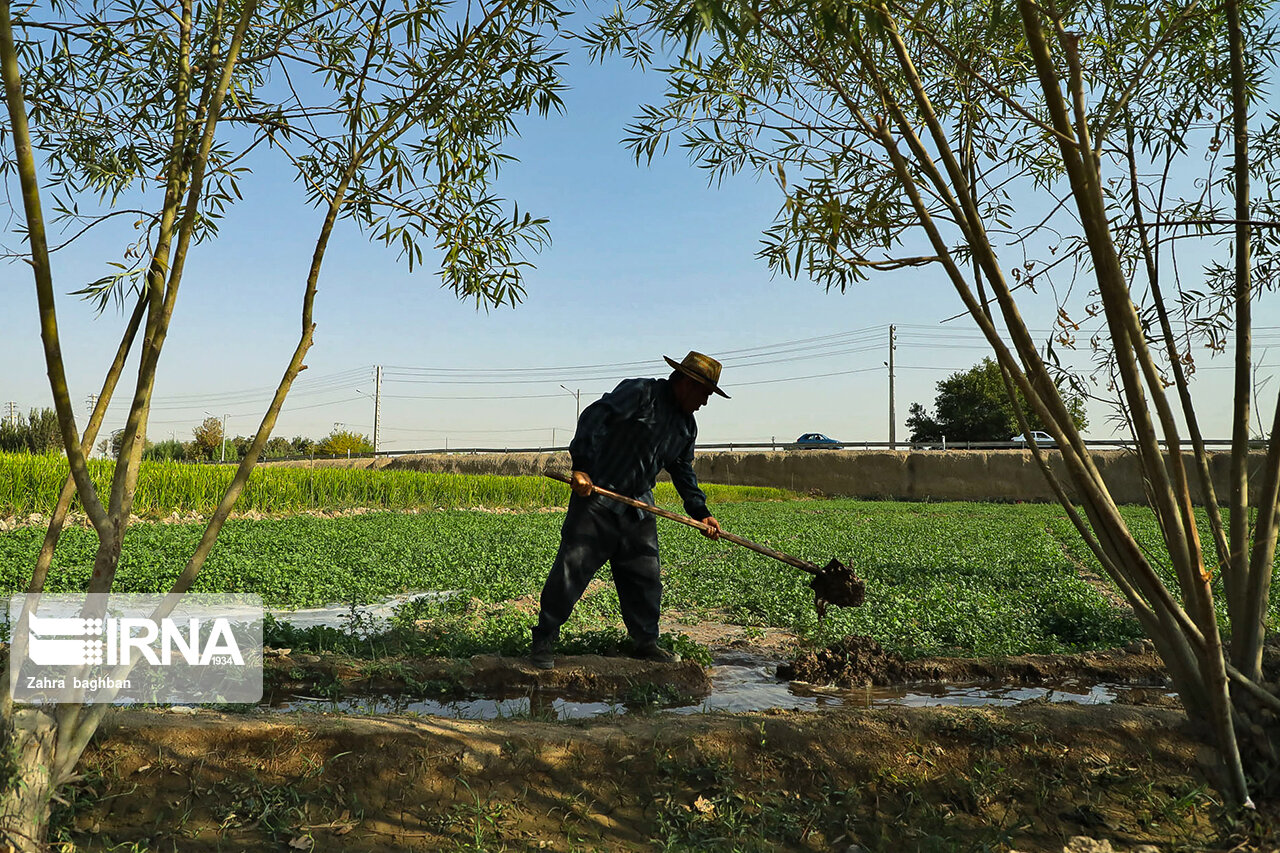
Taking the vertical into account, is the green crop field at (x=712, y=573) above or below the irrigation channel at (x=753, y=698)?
above

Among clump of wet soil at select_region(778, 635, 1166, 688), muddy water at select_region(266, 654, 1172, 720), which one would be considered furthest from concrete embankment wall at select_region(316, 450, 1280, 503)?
muddy water at select_region(266, 654, 1172, 720)

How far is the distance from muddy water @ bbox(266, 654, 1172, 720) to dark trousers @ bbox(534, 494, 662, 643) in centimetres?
55

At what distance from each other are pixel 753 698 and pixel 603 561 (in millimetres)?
1246

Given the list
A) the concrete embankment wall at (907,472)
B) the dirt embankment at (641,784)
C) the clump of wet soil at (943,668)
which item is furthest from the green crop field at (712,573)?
the concrete embankment wall at (907,472)

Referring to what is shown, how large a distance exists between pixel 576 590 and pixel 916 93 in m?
3.42

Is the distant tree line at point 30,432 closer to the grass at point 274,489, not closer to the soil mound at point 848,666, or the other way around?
the grass at point 274,489

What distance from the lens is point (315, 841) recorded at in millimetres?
2984

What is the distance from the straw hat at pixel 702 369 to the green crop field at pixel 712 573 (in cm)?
218

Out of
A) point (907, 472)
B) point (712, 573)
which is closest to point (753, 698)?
point (712, 573)

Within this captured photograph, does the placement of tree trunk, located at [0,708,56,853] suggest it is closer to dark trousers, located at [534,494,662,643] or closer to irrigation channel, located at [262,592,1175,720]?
irrigation channel, located at [262,592,1175,720]

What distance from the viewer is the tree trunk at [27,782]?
2707 mm

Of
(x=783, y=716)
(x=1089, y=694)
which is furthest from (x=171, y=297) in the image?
(x=1089, y=694)

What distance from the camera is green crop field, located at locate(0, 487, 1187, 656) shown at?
702 cm

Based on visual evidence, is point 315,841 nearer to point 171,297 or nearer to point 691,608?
point 171,297
